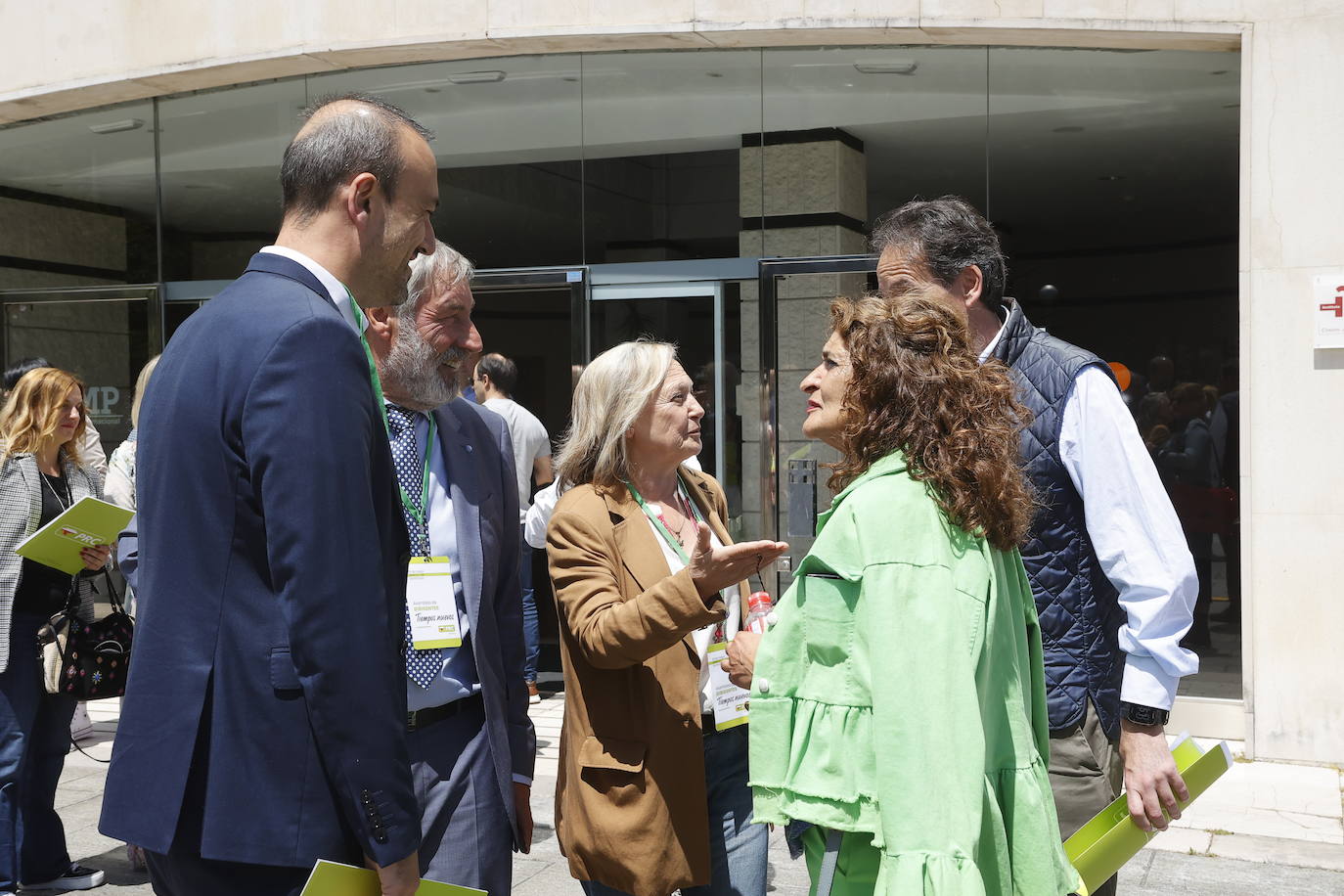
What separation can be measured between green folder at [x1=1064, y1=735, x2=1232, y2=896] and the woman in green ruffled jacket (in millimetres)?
167

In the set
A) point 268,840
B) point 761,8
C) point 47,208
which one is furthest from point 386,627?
point 47,208

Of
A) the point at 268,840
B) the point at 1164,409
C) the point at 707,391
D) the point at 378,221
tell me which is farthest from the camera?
the point at 707,391

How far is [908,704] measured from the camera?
1904 mm

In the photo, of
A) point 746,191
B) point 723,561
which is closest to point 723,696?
point 723,561

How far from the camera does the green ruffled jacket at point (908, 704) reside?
1.88 metres

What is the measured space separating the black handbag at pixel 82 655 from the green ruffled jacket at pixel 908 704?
3.49m

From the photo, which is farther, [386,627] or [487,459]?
[487,459]

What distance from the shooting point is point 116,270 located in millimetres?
9891

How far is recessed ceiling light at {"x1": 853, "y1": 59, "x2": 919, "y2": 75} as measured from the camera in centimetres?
786

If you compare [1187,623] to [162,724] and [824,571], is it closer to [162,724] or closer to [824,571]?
[824,571]

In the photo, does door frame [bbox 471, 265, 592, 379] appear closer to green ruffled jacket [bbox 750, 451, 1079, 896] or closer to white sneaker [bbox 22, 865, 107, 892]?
white sneaker [bbox 22, 865, 107, 892]

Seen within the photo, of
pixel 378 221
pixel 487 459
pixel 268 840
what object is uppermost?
pixel 378 221

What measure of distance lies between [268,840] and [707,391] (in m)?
6.78

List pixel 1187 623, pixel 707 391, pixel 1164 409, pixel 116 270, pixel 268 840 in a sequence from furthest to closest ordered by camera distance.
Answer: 1. pixel 116 270
2. pixel 707 391
3. pixel 1164 409
4. pixel 1187 623
5. pixel 268 840
